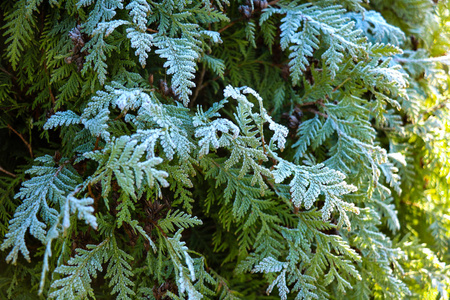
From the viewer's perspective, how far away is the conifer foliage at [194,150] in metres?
1.12

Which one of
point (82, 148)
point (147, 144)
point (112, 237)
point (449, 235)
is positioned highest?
point (147, 144)

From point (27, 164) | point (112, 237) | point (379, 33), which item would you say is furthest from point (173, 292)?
point (379, 33)

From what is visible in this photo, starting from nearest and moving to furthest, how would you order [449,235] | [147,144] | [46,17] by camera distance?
[147,144]
[46,17]
[449,235]

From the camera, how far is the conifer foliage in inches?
43.9

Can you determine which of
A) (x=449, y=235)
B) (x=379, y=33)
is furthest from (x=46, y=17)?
(x=449, y=235)

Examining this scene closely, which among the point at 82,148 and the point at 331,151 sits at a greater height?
the point at 82,148

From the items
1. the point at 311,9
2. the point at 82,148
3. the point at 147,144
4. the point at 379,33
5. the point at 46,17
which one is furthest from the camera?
the point at 379,33

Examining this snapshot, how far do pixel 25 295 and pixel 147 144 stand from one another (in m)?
0.77

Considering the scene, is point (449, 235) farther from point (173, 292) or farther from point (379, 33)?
point (173, 292)

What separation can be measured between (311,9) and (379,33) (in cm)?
36

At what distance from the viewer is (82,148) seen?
1217mm

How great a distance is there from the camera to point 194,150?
1.23 meters

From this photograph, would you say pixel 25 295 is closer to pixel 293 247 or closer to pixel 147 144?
pixel 147 144

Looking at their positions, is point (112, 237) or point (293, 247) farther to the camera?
point (293, 247)
